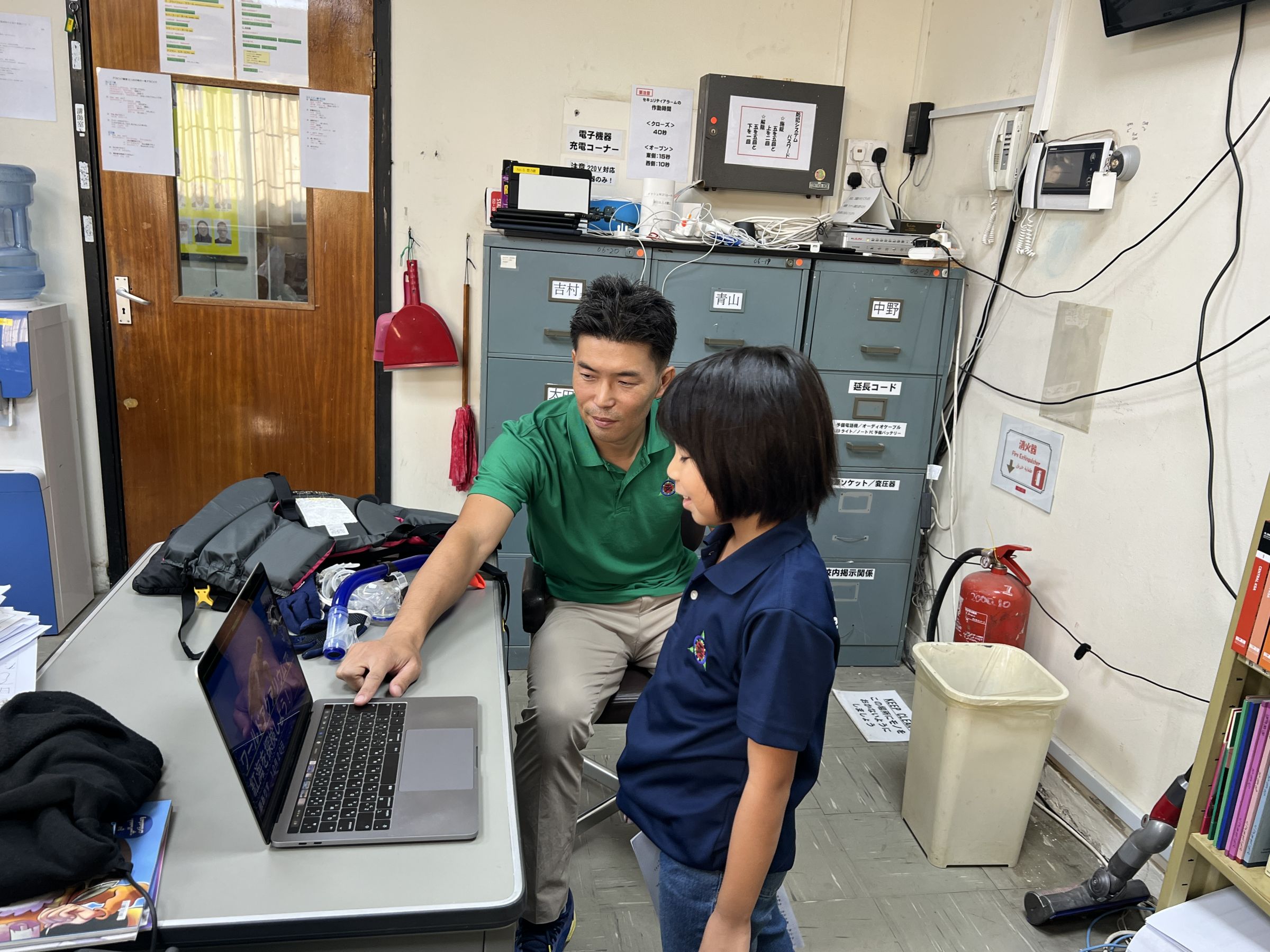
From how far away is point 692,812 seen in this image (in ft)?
3.79

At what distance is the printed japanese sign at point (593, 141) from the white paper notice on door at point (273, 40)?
878 mm

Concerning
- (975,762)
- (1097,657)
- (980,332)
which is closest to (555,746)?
(975,762)

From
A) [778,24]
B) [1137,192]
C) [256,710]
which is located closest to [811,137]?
[778,24]

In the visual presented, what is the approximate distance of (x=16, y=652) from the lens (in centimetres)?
116

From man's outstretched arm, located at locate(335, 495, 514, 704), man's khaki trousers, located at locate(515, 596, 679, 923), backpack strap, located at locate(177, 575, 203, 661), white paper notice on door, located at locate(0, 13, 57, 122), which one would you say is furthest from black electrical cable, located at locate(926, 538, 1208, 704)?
white paper notice on door, located at locate(0, 13, 57, 122)

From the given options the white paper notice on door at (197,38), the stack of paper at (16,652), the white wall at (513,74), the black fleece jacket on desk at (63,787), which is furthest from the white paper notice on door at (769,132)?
the black fleece jacket on desk at (63,787)

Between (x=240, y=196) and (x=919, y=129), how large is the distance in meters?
2.36

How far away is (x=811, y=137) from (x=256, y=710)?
2862mm

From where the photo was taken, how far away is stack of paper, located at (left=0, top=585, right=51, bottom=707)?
112 cm

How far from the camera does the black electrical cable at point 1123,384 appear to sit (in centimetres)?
187

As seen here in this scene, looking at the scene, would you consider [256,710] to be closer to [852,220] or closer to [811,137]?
[852,220]

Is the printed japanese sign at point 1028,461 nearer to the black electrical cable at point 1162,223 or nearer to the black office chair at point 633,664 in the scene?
the black electrical cable at point 1162,223

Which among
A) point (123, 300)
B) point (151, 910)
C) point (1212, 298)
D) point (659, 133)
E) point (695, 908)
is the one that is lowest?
point (695, 908)

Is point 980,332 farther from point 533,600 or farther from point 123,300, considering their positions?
point 123,300
